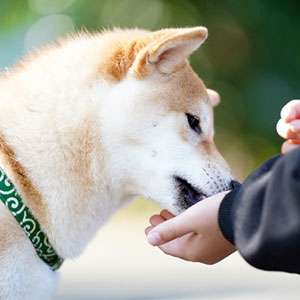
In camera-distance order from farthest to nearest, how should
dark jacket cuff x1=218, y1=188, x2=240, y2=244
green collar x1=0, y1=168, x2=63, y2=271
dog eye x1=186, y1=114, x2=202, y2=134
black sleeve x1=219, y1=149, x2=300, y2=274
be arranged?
dog eye x1=186, y1=114, x2=202, y2=134, green collar x1=0, y1=168, x2=63, y2=271, dark jacket cuff x1=218, y1=188, x2=240, y2=244, black sleeve x1=219, y1=149, x2=300, y2=274

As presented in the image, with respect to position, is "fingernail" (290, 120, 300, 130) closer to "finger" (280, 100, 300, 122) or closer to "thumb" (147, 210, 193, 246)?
"finger" (280, 100, 300, 122)

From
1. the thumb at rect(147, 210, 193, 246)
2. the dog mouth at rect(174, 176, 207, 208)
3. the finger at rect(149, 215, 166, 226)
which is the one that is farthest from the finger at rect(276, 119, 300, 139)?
the finger at rect(149, 215, 166, 226)

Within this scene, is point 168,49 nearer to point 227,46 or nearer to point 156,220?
point 156,220

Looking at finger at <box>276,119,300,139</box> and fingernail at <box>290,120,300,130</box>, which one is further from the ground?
fingernail at <box>290,120,300,130</box>

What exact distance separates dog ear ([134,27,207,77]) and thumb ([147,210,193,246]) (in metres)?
0.82

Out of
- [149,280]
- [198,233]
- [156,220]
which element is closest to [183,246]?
[198,233]

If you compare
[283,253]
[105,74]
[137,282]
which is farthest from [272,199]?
[137,282]

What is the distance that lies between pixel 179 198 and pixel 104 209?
33 cm

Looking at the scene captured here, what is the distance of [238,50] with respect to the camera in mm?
10680

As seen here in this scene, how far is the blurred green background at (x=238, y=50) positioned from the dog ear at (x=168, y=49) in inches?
264

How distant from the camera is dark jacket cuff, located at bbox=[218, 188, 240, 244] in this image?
1945 mm

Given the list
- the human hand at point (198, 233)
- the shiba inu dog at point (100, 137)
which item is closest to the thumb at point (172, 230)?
the human hand at point (198, 233)

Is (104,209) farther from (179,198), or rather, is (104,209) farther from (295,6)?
(295,6)

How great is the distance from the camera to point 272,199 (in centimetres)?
171
